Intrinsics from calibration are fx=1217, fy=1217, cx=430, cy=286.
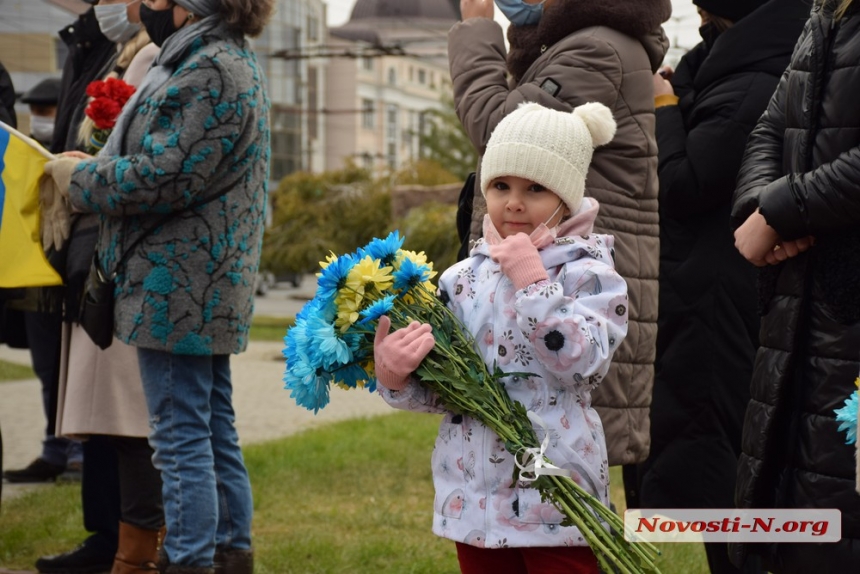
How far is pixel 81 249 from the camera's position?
13.9ft

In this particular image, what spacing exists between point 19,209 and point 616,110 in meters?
2.10

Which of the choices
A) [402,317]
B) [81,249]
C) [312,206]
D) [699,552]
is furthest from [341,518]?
[312,206]

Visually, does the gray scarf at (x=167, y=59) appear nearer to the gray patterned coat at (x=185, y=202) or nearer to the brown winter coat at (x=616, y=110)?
the gray patterned coat at (x=185, y=202)

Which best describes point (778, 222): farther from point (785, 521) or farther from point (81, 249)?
point (81, 249)

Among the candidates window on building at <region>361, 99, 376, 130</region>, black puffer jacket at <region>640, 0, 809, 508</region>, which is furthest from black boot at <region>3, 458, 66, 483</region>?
window on building at <region>361, 99, 376, 130</region>

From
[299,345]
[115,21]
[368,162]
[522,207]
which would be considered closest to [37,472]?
[115,21]

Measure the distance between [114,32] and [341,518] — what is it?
2.40 m

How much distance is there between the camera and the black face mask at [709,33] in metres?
4.07

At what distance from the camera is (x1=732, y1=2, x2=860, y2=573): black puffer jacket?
2.71 metres

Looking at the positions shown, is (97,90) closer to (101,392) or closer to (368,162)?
(101,392)

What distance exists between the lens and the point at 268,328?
20.4 meters

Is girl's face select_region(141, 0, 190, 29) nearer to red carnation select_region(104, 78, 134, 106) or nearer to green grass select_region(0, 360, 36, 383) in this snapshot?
red carnation select_region(104, 78, 134, 106)

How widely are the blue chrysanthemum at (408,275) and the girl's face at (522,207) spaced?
21 centimetres

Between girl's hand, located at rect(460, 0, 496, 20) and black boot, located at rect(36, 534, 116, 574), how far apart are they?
2.48m
